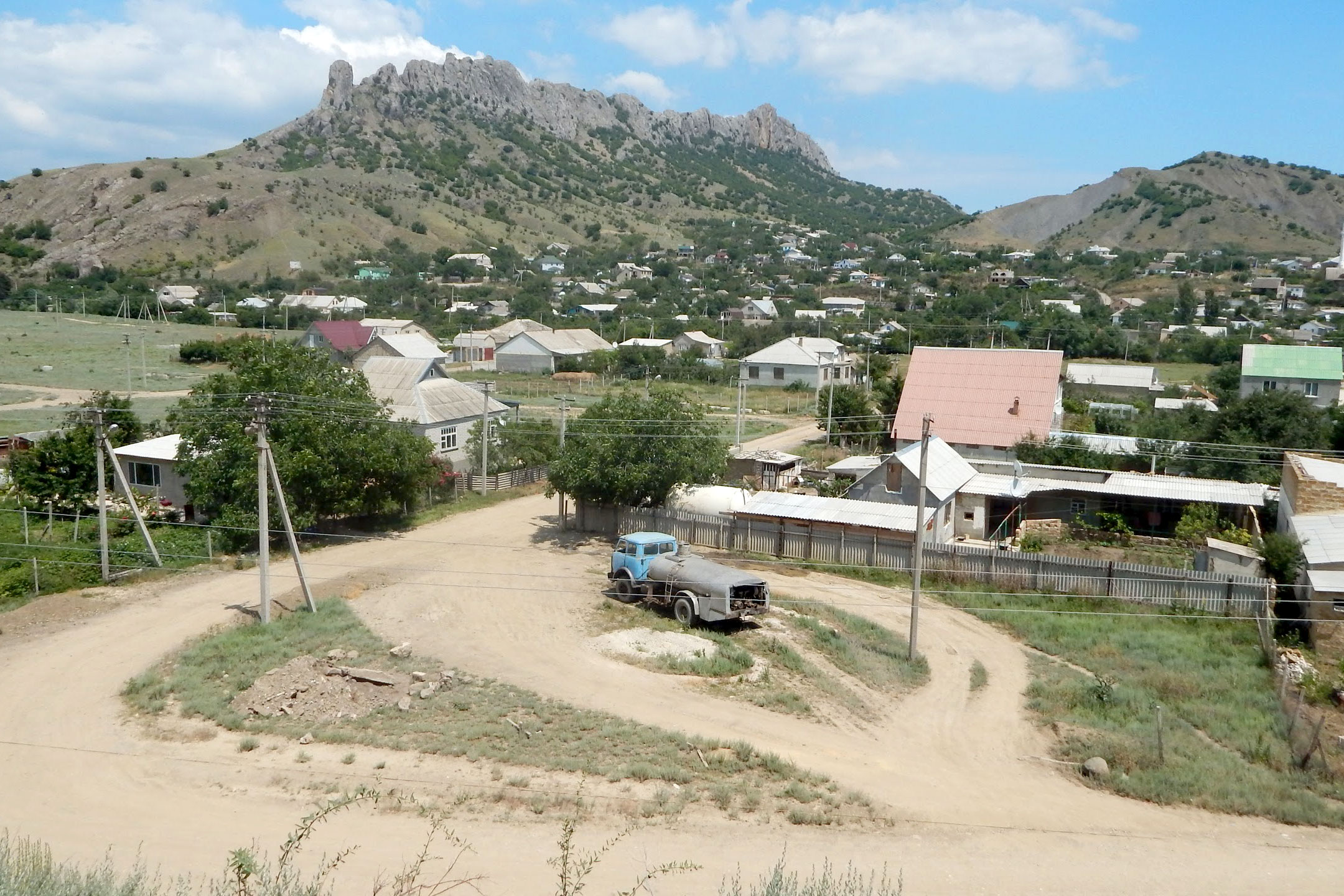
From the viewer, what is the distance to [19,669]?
713 inches

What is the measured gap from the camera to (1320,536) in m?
22.8

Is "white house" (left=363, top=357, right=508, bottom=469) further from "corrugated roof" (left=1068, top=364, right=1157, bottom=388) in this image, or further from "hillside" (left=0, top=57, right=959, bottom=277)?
"hillside" (left=0, top=57, right=959, bottom=277)

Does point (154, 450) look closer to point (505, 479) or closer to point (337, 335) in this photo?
point (505, 479)

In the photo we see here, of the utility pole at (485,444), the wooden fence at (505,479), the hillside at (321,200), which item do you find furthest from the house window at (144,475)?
the hillside at (321,200)

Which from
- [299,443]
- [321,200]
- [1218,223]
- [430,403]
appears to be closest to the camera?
[299,443]

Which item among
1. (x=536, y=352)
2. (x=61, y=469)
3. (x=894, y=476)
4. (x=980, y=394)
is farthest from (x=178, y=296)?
(x=894, y=476)

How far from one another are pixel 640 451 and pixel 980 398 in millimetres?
17535

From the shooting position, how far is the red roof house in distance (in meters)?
37.9

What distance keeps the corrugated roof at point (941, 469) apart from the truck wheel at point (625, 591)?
9862 millimetres

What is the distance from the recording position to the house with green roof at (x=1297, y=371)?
179ft

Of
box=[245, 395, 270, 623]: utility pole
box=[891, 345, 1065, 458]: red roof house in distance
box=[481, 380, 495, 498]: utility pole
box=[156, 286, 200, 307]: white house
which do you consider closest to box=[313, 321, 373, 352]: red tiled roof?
box=[156, 286, 200, 307]: white house

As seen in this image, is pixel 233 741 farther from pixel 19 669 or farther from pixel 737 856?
pixel 737 856

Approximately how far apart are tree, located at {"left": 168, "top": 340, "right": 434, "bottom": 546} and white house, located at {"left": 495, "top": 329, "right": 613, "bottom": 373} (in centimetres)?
4721

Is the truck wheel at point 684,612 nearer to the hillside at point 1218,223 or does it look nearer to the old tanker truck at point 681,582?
the old tanker truck at point 681,582
